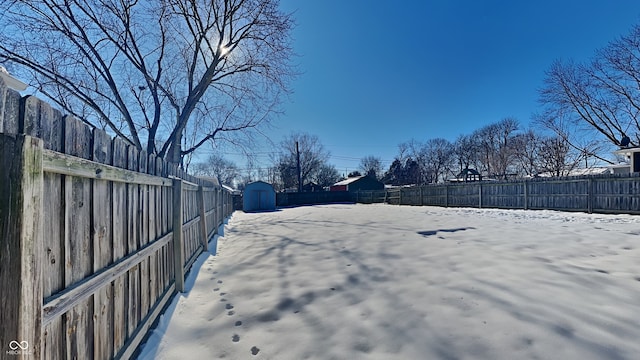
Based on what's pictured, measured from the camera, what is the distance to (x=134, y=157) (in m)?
2.16

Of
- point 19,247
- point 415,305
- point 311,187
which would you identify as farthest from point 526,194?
point 311,187

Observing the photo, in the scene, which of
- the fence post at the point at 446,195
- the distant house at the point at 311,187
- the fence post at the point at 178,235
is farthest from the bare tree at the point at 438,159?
the fence post at the point at 178,235

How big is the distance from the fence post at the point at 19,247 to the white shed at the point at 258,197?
64.8 ft

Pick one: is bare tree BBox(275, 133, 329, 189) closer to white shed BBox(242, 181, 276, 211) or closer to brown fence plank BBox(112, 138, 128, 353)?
white shed BBox(242, 181, 276, 211)

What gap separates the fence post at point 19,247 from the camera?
900mm

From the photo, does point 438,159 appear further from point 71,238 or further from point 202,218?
point 71,238

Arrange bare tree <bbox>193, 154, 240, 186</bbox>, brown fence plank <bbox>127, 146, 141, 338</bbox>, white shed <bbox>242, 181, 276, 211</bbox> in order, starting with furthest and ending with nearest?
bare tree <bbox>193, 154, 240, 186</bbox> → white shed <bbox>242, 181, 276, 211</bbox> → brown fence plank <bbox>127, 146, 141, 338</bbox>

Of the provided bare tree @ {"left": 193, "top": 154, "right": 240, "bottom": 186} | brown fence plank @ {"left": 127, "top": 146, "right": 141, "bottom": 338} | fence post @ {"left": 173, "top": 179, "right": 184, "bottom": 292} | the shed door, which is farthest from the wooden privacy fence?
bare tree @ {"left": 193, "top": 154, "right": 240, "bottom": 186}

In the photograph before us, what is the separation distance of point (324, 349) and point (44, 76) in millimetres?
13168

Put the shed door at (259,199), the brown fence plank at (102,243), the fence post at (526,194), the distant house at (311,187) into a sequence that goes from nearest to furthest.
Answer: the brown fence plank at (102,243)
the fence post at (526,194)
the shed door at (259,199)
the distant house at (311,187)

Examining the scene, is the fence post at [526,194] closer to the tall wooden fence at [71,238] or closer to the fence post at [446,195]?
the fence post at [446,195]

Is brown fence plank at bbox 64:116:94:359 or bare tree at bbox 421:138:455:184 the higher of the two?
bare tree at bbox 421:138:455:184

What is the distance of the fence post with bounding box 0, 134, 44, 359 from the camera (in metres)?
0.90

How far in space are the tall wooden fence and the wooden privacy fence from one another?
13.1 m
